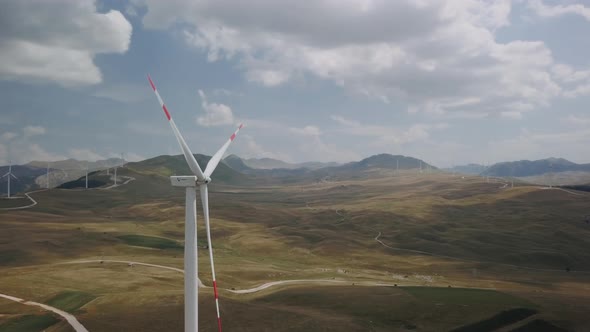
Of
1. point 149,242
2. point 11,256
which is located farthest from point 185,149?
point 149,242

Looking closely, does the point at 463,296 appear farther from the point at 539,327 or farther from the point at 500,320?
the point at 539,327

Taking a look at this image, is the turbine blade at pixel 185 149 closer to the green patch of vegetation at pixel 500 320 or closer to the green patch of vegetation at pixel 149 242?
the green patch of vegetation at pixel 500 320

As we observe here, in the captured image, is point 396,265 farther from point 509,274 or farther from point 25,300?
point 25,300

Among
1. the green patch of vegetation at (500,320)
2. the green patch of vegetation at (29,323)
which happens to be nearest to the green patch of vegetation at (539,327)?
the green patch of vegetation at (500,320)

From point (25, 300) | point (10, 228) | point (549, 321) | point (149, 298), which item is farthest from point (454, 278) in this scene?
point (10, 228)

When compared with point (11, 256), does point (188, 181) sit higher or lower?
higher

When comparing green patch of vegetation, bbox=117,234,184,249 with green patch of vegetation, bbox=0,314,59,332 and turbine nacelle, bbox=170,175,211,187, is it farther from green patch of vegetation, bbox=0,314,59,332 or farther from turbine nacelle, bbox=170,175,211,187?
turbine nacelle, bbox=170,175,211,187

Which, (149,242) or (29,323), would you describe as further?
(149,242)
